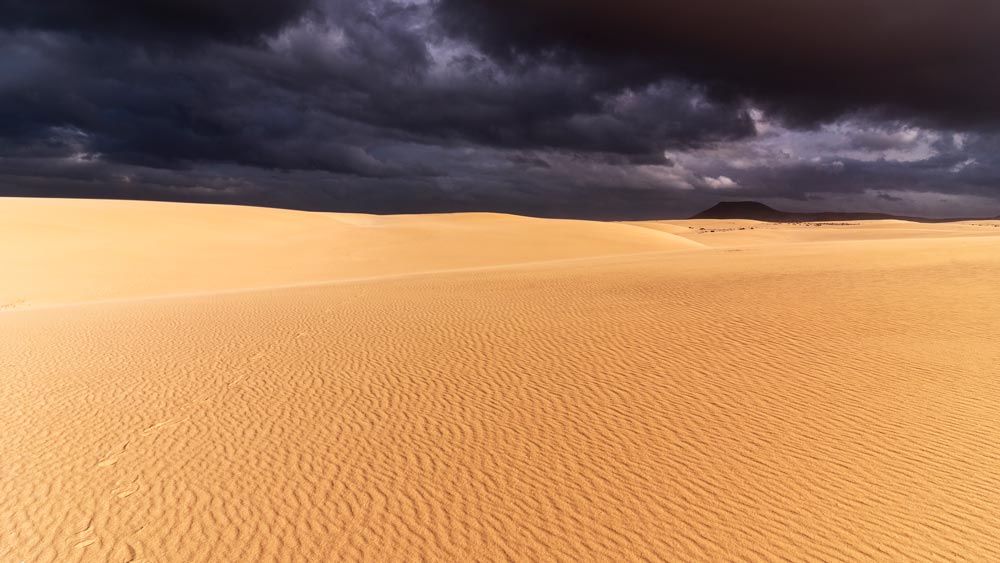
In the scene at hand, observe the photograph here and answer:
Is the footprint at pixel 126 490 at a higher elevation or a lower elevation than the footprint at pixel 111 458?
higher

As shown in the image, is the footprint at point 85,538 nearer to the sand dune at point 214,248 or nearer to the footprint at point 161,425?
the footprint at point 161,425

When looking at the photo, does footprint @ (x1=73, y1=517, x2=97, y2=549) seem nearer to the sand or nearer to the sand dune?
the sand

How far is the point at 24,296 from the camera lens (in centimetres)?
2397

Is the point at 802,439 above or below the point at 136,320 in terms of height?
above

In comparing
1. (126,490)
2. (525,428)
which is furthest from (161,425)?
(525,428)

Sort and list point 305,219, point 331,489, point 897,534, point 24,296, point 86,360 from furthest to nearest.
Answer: point 305,219 → point 24,296 → point 86,360 → point 331,489 → point 897,534

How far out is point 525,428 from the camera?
7.27m

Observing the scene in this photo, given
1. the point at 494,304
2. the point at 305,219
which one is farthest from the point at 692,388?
the point at 305,219

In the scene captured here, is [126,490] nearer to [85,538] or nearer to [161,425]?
[85,538]

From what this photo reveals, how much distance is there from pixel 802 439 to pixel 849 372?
2903 millimetres

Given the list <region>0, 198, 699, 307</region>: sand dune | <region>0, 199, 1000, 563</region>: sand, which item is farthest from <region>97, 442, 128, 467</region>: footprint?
<region>0, 198, 699, 307</region>: sand dune

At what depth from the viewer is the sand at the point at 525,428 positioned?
16.3ft

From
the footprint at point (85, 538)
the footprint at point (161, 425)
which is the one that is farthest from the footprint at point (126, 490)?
the footprint at point (161, 425)

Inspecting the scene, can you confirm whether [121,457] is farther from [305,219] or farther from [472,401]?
[305,219]
